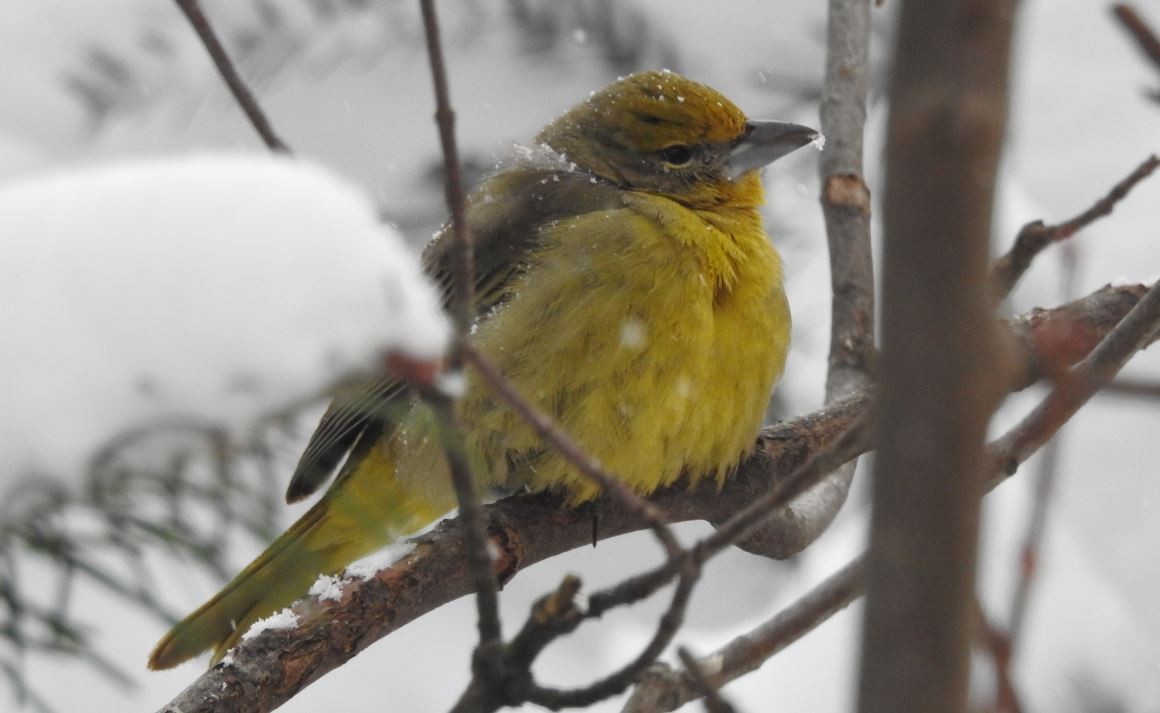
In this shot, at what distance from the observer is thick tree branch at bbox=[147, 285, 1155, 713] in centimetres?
232

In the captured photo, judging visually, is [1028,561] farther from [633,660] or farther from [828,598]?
[828,598]

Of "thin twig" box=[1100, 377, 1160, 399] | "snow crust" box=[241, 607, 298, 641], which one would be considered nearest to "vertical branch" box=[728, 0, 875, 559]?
"snow crust" box=[241, 607, 298, 641]

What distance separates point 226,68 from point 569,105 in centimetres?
279

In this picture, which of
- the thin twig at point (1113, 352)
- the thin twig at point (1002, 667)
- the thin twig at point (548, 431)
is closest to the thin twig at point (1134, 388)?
the thin twig at point (1002, 667)

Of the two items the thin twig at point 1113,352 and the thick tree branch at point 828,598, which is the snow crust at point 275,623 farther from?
the thin twig at point 1113,352

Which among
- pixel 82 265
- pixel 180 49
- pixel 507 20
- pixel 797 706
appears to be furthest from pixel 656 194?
pixel 82 265

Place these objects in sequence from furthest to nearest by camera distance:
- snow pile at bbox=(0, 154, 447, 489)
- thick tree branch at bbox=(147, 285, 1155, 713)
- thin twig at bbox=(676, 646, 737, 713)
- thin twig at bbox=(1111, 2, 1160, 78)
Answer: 1. thick tree branch at bbox=(147, 285, 1155, 713)
2. thin twig at bbox=(676, 646, 737, 713)
3. thin twig at bbox=(1111, 2, 1160, 78)
4. snow pile at bbox=(0, 154, 447, 489)

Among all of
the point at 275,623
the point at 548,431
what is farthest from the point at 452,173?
the point at 275,623

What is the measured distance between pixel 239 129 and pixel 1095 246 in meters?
3.09

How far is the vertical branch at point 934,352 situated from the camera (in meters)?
0.98

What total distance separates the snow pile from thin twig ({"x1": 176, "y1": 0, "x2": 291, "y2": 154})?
2.09 feet

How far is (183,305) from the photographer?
121 centimetres

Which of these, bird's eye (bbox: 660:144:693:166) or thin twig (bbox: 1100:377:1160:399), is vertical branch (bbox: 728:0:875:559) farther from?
thin twig (bbox: 1100:377:1160:399)

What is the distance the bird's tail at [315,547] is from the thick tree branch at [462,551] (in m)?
0.27
